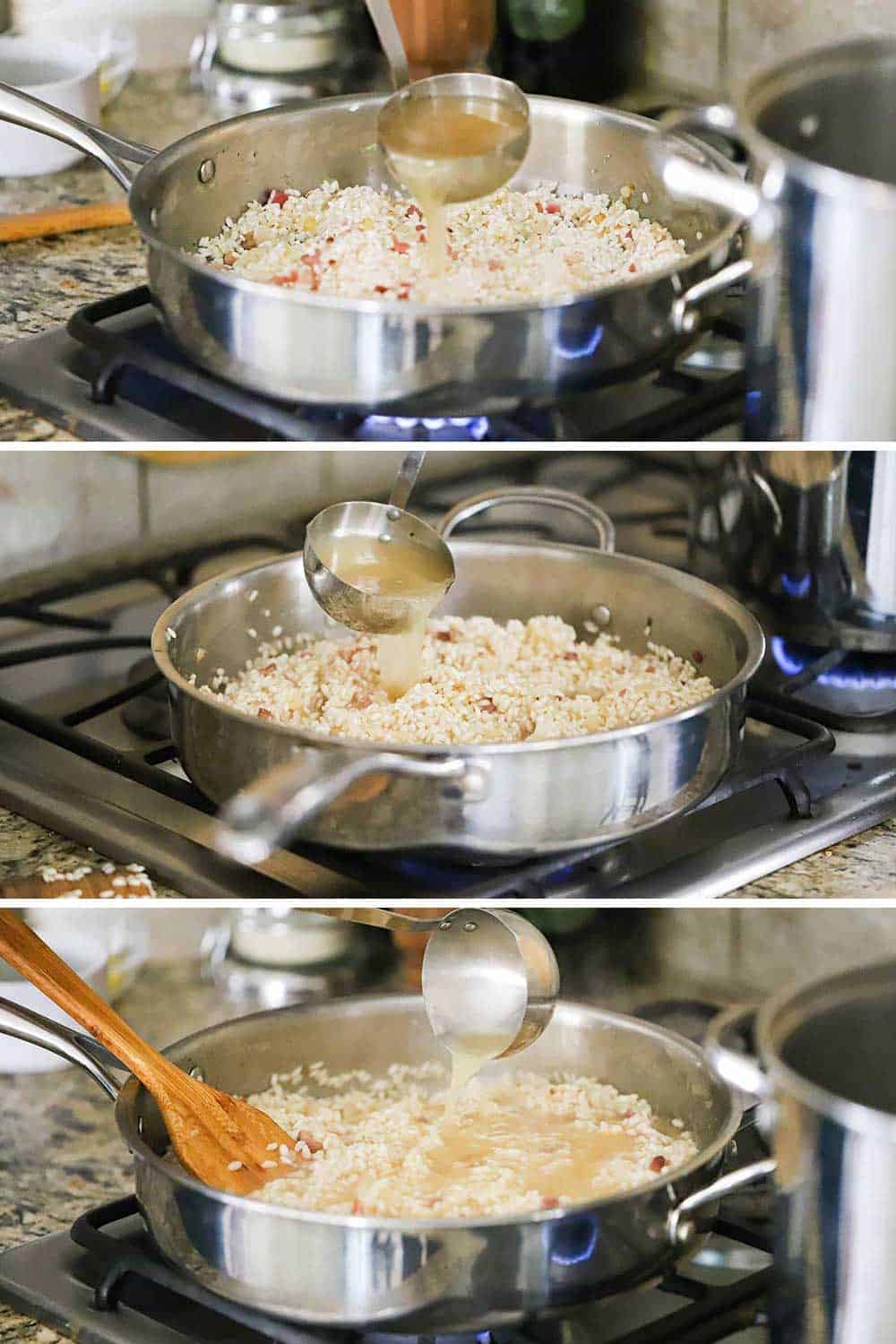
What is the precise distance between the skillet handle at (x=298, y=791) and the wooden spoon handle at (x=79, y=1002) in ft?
0.35

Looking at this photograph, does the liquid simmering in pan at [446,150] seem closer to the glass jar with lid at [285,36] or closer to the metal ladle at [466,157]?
the metal ladle at [466,157]

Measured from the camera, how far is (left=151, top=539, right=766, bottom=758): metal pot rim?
0.97 meters

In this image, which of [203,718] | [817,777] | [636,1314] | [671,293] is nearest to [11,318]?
[203,718]

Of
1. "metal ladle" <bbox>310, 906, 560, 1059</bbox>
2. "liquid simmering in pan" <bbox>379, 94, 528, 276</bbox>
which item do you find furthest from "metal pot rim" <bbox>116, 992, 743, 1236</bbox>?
"liquid simmering in pan" <bbox>379, 94, 528, 276</bbox>

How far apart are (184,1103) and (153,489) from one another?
44cm

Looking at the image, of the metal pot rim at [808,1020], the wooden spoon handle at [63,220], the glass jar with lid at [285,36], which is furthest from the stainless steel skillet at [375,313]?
the metal pot rim at [808,1020]

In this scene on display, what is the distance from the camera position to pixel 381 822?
3.32 ft

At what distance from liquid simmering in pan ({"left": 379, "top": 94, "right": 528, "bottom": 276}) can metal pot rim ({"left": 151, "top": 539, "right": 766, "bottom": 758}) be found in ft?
0.75

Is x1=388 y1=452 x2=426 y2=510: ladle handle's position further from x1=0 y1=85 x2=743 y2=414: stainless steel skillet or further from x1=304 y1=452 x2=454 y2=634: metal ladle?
x1=0 y1=85 x2=743 y2=414: stainless steel skillet

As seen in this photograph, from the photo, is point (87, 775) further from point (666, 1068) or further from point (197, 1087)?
point (666, 1068)

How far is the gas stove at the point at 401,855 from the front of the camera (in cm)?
107

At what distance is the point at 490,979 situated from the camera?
1114mm

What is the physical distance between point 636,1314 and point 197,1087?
254mm

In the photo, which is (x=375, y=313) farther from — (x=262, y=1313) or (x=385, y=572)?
(x=262, y=1313)
